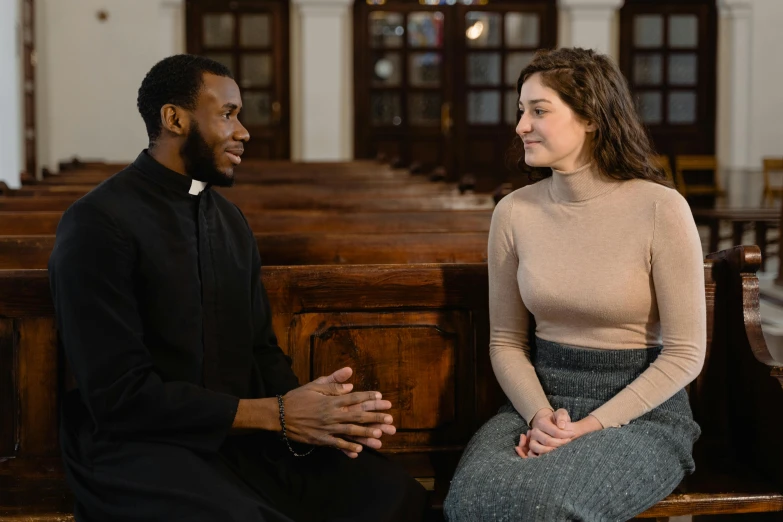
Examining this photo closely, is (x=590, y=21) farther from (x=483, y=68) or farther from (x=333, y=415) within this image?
(x=333, y=415)

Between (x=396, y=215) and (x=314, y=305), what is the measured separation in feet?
5.05

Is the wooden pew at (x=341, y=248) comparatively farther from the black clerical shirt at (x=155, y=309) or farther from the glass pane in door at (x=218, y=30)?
the glass pane in door at (x=218, y=30)

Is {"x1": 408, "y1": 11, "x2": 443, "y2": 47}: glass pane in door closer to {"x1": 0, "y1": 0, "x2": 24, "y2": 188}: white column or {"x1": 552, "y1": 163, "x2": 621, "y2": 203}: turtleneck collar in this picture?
{"x1": 0, "y1": 0, "x2": 24, "y2": 188}: white column

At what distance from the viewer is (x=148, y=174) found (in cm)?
214

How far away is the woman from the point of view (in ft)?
7.18

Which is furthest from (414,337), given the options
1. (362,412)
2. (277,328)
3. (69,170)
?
(69,170)

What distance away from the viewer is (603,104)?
2.28 metres

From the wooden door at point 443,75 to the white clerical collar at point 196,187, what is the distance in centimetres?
999

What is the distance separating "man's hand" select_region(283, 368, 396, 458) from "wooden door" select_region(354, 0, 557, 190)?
33.0ft

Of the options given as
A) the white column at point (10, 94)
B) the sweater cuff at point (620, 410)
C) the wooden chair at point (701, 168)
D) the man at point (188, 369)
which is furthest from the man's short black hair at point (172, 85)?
the wooden chair at point (701, 168)

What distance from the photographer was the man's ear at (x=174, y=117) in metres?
2.14

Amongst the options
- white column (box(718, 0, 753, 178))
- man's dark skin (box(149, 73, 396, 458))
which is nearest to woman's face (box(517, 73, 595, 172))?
man's dark skin (box(149, 73, 396, 458))

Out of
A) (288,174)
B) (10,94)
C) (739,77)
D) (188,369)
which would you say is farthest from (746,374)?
(739,77)

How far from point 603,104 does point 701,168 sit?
34.3 ft
